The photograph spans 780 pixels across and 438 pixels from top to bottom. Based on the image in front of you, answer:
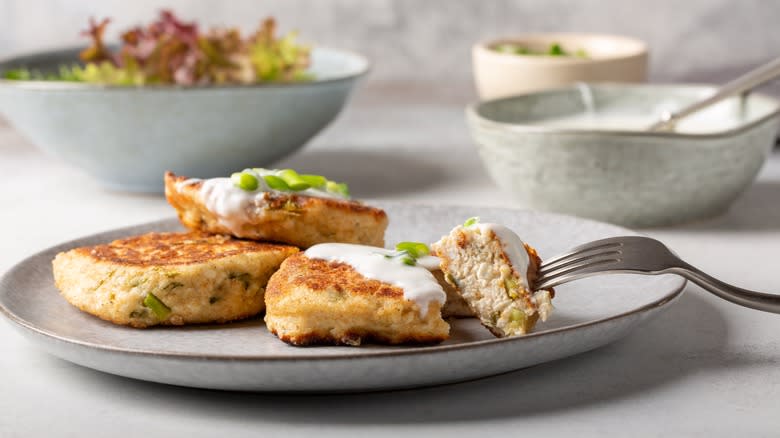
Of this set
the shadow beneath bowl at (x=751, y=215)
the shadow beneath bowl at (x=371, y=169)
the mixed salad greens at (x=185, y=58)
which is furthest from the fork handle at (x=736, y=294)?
the mixed salad greens at (x=185, y=58)

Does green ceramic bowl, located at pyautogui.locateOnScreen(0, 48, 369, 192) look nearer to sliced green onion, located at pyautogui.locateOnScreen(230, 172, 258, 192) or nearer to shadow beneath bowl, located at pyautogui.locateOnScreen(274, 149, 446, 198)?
shadow beneath bowl, located at pyautogui.locateOnScreen(274, 149, 446, 198)

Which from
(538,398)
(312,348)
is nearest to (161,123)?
(312,348)

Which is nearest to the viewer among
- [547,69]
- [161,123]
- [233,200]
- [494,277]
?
[494,277]

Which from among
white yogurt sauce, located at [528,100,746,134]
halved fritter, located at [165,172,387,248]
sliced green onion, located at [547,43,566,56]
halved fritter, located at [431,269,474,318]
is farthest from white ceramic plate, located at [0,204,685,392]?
sliced green onion, located at [547,43,566,56]

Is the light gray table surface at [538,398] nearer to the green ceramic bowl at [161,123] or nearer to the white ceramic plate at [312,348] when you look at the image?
the white ceramic plate at [312,348]

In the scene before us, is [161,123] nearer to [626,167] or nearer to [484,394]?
[626,167]

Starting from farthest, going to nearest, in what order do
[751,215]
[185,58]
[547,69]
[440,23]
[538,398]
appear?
[440,23]
[547,69]
[185,58]
[751,215]
[538,398]

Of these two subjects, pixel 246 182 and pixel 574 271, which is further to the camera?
pixel 246 182
